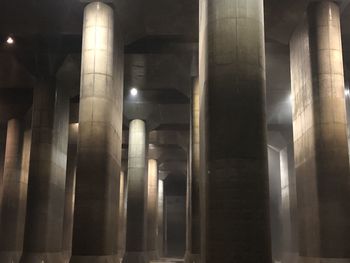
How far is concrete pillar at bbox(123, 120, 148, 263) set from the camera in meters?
35.1

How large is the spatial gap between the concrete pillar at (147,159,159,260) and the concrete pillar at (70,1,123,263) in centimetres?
2376

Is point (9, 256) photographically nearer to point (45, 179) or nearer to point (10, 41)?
point (45, 179)

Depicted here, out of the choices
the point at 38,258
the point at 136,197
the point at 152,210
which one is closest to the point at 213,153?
the point at 38,258

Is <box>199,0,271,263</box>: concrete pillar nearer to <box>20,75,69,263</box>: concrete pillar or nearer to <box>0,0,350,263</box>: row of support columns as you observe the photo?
<box>0,0,350,263</box>: row of support columns

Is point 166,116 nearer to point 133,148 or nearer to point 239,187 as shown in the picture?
point 133,148

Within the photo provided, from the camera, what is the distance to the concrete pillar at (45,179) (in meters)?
25.3

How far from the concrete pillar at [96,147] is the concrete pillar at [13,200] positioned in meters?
15.3

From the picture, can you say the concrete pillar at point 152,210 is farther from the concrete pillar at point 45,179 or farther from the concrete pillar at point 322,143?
the concrete pillar at point 322,143

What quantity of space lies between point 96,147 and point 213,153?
742 centimetres

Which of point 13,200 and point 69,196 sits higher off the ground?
point 69,196

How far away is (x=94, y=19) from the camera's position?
64.0 feet

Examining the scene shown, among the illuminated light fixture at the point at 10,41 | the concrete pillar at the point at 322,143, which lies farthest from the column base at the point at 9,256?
the concrete pillar at the point at 322,143

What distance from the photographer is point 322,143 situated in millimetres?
18609

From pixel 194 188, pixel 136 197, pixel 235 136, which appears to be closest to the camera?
pixel 235 136
